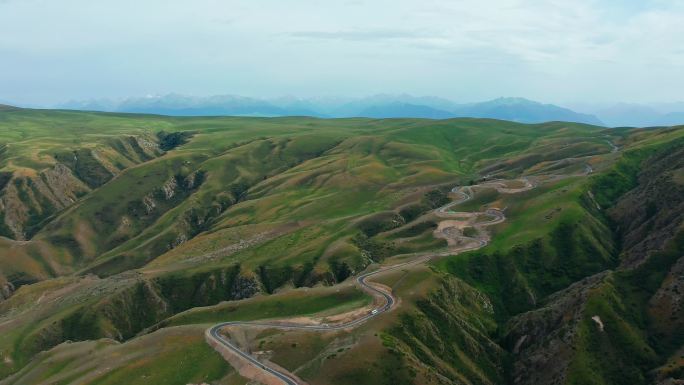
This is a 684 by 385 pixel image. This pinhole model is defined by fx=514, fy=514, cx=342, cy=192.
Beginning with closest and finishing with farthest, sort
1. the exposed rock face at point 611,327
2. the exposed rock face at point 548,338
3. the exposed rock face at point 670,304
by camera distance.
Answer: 1. the exposed rock face at point 611,327
2. the exposed rock face at point 548,338
3. the exposed rock face at point 670,304

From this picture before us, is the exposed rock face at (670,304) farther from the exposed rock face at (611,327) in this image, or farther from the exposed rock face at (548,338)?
the exposed rock face at (548,338)

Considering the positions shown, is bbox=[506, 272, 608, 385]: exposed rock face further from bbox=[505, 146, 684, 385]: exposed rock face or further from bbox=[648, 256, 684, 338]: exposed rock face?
bbox=[648, 256, 684, 338]: exposed rock face

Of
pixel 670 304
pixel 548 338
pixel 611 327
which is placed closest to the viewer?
pixel 611 327

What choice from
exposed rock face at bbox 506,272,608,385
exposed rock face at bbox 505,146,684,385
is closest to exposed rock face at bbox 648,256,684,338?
exposed rock face at bbox 505,146,684,385

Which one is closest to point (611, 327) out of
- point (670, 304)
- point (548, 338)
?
point (548, 338)

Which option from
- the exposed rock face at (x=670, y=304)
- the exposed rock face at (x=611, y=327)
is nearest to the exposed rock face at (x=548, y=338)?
the exposed rock face at (x=611, y=327)

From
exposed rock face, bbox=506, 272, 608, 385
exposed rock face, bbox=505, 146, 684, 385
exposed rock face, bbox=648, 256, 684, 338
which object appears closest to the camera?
exposed rock face, bbox=505, 146, 684, 385

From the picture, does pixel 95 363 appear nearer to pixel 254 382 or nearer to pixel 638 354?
pixel 254 382

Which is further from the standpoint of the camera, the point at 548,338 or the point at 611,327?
the point at 548,338

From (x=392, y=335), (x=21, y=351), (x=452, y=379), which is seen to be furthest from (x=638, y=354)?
(x=21, y=351)

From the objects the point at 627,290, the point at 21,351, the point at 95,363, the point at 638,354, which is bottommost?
the point at 21,351

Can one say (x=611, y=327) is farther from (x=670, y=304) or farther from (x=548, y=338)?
(x=670, y=304)
